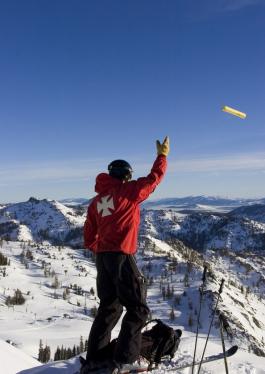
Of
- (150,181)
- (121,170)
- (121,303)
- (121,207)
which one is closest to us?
(150,181)

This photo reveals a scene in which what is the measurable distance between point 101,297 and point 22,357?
8.00 metres

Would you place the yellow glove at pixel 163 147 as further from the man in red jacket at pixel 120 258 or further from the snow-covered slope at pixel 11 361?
the snow-covered slope at pixel 11 361

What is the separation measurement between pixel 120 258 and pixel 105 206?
133 cm

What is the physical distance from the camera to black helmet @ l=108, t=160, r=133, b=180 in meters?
11.3

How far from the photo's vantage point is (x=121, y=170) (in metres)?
11.4

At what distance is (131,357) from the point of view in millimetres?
10844

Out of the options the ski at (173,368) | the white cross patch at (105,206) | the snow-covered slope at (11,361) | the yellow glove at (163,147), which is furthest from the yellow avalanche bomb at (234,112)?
the snow-covered slope at (11,361)

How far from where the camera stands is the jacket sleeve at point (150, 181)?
35.2ft

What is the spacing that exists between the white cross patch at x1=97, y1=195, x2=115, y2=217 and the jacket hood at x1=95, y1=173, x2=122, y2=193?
0.25m

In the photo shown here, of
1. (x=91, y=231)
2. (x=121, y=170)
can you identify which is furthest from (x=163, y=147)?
(x=91, y=231)

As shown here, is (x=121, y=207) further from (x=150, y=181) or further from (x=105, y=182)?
(x=150, y=181)

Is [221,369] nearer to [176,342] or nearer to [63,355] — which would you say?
[176,342]

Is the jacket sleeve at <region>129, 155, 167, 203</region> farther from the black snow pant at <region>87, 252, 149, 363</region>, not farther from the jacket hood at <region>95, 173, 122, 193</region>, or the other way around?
the black snow pant at <region>87, 252, 149, 363</region>

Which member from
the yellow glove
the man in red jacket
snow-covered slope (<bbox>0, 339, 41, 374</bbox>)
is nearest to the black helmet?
the man in red jacket
